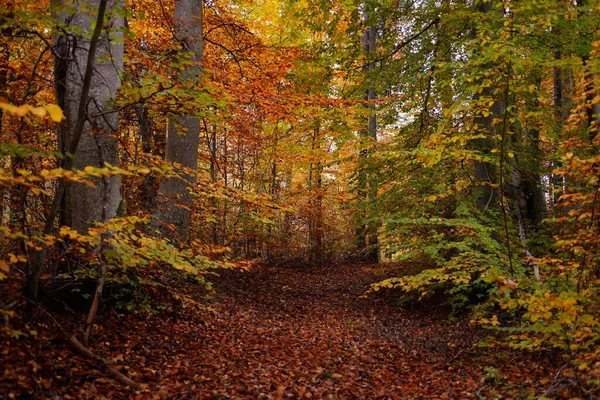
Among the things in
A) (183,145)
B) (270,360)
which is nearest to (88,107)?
(183,145)

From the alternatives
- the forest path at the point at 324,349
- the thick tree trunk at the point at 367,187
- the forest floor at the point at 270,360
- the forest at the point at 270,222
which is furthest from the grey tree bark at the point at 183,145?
the thick tree trunk at the point at 367,187

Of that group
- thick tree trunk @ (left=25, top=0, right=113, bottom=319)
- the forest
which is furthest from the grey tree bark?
thick tree trunk @ (left=25, top=0, right=113, bottom=319)

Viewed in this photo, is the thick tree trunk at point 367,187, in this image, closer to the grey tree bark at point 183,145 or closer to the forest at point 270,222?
the forest at point 270,222

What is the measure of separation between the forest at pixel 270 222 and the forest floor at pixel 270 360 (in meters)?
0.03

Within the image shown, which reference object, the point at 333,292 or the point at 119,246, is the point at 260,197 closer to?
the point at 119,246

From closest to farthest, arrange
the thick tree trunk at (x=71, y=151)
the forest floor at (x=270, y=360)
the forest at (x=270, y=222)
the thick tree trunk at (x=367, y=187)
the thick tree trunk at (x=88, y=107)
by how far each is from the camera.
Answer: the thick tree trunk at (x=71, y=151) → the forest floor at (x=270, y=360) → the forest at (x=270, y=222) → the thick tree trunk at (x=88, y=107) → the thick tree trunk at (x=367, y=187)

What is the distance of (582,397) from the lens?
149 inches

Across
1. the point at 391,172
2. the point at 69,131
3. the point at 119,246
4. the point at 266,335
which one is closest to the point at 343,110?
the point at 391,172

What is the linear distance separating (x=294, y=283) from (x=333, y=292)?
3.86 ft

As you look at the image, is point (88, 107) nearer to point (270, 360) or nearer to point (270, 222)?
point (270, 222)

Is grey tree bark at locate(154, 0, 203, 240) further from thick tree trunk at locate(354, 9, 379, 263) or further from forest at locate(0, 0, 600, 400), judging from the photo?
thick tree trunk at locate(354, 9, 379, 263)

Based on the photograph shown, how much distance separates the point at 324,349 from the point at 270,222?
251 centimetres

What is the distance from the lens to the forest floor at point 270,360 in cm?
385

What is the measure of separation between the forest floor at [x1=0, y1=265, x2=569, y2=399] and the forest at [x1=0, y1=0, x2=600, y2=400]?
0.11ft
